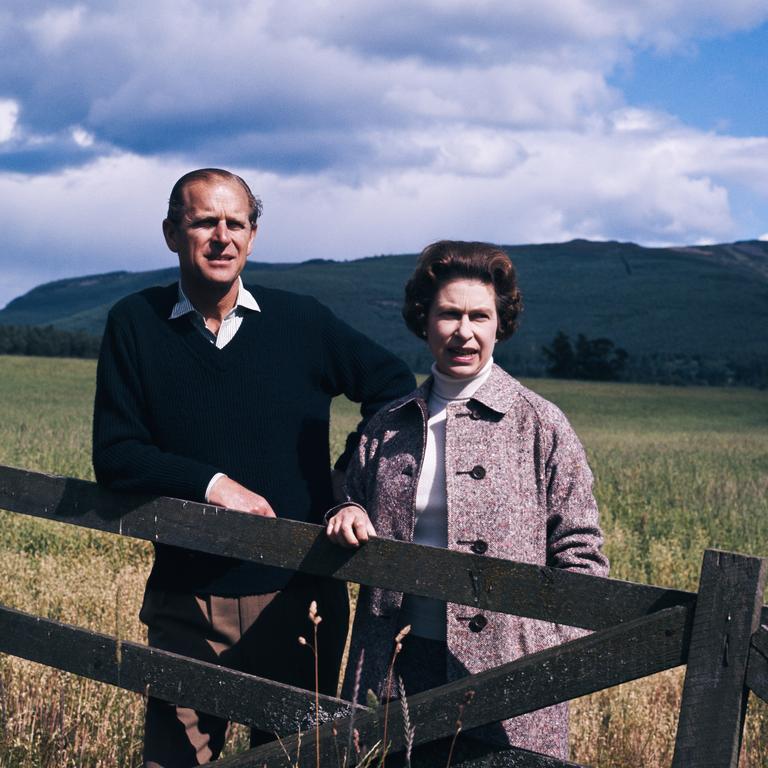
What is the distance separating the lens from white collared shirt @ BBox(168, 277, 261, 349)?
355 centimetres

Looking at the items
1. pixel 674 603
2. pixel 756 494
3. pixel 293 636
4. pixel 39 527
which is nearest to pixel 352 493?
pixel 293 636

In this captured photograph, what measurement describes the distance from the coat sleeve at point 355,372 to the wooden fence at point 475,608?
699 millimetres

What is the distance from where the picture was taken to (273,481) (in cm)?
352

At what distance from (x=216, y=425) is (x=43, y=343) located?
61.5 metres

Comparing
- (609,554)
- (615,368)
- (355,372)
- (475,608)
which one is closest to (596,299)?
(615,368)

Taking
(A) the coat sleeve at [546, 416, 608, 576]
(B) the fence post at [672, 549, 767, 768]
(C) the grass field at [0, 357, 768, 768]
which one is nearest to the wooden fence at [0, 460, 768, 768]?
(B) the fence post at [672, 549, 767, 768]

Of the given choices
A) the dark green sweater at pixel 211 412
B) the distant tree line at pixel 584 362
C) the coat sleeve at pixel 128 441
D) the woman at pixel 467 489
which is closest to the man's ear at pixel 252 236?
the dark green sweater at pixel 211 412

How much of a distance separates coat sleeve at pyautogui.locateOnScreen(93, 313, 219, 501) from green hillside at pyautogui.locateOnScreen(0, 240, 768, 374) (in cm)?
6414

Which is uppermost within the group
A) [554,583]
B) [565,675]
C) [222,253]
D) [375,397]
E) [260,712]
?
[222,253]

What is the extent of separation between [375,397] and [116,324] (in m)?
0.91

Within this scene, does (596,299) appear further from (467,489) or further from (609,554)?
(467,489)

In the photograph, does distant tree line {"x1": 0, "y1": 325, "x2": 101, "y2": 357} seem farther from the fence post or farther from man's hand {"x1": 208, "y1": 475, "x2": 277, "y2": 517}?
the fence post

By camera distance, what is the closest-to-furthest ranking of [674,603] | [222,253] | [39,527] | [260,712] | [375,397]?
1. [674,603]
2. [260,712]
3. [222,253]
4. [375,397]
5. [39,527]

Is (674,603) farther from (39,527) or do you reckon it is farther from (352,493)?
(39,527)
